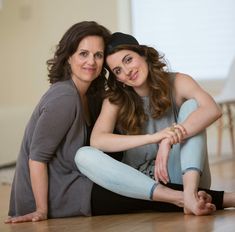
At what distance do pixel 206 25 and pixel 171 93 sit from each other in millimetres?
3345

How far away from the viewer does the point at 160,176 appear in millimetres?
2066

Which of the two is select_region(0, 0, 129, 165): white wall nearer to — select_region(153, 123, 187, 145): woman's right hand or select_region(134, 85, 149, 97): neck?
select_region(134, 85, 149, 97): neck

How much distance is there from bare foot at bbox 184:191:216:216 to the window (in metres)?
3.58

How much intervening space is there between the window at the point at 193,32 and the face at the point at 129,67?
3.33m

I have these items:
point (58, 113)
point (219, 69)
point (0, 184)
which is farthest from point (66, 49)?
point (219, 69)

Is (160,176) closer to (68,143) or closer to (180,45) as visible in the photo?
(68,143)

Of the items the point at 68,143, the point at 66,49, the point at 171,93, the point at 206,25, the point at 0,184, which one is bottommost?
the point at 0,184

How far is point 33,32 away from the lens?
6.23 m

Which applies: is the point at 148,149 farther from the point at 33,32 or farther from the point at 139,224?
the point at 33,32

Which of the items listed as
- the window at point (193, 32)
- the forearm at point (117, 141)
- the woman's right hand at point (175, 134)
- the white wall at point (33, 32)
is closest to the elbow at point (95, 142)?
the forearm at point (117, 141)

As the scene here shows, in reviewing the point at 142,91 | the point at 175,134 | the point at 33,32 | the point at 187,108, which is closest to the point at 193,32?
the point at 33,32

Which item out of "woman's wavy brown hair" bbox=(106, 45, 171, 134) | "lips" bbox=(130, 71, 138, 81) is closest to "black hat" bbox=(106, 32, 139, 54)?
"woman's wavy brown hair" bbox=(106, 45, 171, 134)

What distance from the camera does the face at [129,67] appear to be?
223cm

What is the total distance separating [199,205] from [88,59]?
67 cm
